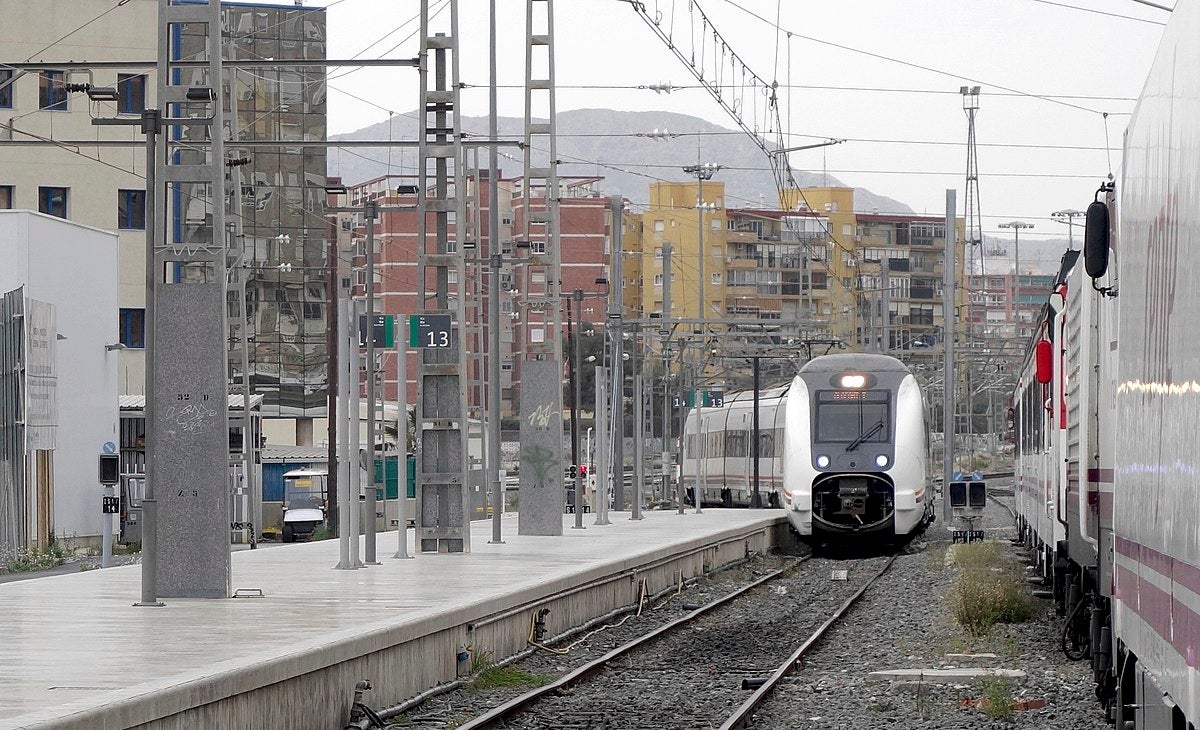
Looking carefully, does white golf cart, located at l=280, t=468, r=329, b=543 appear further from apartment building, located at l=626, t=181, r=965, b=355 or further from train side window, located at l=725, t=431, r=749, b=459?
apartment building, located at l=626, t=181, r=965, b=355

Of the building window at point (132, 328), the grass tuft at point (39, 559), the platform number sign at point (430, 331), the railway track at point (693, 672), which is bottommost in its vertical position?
the grass tuft at point (39, 559)

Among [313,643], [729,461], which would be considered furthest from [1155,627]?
[729,461]

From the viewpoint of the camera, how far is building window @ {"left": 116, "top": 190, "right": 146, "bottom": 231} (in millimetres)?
59906

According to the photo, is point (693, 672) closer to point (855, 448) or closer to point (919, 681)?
point (919, 681)

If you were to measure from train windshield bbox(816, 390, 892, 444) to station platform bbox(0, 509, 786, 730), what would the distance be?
8407mm

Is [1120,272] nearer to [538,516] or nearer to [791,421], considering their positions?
[538,516]

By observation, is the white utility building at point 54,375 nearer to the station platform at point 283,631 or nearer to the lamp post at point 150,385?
the station platform at point 283,631

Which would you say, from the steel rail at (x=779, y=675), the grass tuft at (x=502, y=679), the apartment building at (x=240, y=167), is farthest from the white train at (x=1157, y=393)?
the apartment building at (x=240, y=167)

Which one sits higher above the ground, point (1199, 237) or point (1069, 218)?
point (1069, 218)

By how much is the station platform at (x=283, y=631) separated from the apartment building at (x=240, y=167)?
2941cm

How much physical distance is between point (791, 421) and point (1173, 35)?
2769 cm

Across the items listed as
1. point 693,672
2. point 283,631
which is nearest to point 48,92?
point 693,672

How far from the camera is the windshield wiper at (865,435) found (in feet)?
107

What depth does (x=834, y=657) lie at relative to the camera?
17250 mm
